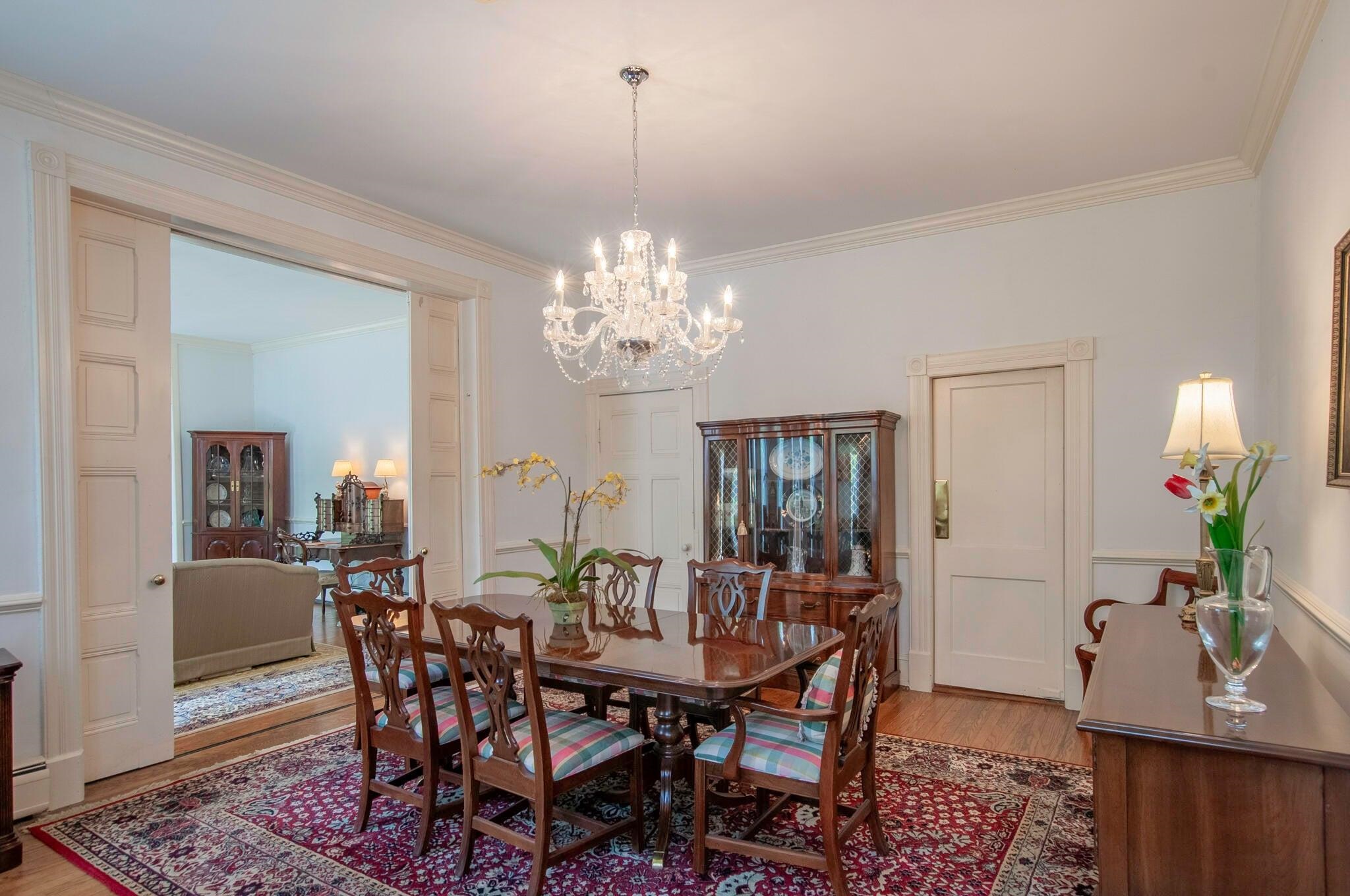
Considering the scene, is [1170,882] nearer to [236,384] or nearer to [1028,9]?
[1028,9]

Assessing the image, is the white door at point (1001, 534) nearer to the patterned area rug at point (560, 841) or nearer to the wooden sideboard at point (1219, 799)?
the patterned area rug at point (560, 841)

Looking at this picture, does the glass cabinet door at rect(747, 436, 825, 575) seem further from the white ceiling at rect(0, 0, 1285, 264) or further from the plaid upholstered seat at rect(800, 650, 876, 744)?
the plaid upholstered seat at rect(800, 650, 876, 744)

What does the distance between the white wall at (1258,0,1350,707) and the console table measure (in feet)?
13.3

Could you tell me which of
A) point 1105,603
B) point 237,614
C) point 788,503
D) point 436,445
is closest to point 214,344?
point 237,614

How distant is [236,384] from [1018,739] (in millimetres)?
8693

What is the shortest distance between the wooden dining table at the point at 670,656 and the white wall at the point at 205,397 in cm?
661

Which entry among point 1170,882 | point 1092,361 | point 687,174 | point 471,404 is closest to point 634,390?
point 471,404

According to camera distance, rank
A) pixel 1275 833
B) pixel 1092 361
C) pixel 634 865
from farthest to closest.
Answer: pixel 1092 361 → pixel 634 865 → pixel 1275 833

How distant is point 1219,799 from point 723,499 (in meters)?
3.68

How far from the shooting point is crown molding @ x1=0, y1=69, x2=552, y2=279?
9.97 ft

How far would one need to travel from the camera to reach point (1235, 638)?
1674 mm

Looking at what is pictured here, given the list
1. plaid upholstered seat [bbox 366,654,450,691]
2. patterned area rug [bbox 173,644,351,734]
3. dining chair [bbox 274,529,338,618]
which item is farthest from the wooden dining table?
dining chair [bbox 274,529,338,618]

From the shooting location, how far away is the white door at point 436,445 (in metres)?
4.77

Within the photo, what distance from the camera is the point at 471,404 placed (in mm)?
5051
